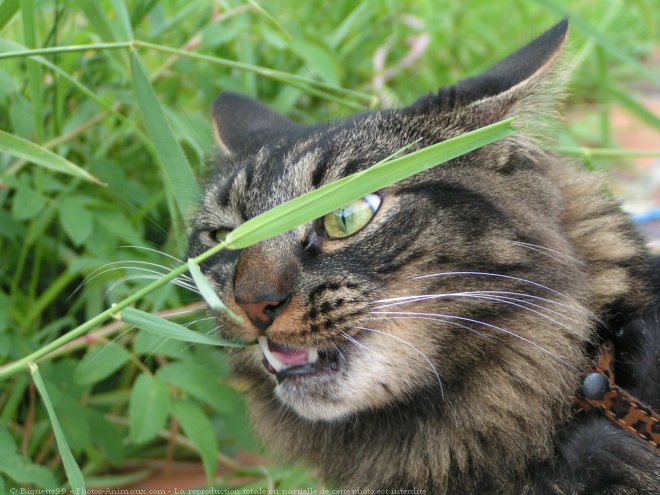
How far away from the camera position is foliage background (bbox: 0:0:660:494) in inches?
86.8

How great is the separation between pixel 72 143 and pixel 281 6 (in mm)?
1306

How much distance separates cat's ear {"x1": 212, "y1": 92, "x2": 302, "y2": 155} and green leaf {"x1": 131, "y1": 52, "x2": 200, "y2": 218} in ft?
0.65

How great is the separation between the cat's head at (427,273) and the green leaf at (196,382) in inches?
16.6

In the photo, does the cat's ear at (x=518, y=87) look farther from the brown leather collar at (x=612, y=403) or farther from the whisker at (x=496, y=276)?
the brown leather collar at (x=612, y=403)

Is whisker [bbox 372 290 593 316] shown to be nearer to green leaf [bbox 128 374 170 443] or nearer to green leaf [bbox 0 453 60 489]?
green leaf [bbox 128 374 170 443]

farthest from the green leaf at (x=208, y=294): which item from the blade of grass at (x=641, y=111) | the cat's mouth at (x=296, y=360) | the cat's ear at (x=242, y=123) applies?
the blade of grass at (x=641, y=111)

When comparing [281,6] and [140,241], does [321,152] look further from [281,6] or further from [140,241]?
[281,6]

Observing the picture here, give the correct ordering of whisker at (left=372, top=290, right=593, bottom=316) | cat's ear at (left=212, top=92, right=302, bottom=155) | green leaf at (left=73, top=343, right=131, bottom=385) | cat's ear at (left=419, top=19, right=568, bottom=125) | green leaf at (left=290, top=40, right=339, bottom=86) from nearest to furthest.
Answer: whisker at (left=372, top=290, right=593, bottom=316) → cat's ear at (left=419, top=19, right=568, bottom=125) → green leaf at (left=73, top=343, right=131, bottom=385) → cat's ear at (left=212, top=92, right=302, bottom=155) → green leaf at (left=290, top=40, right=339, bottom=86)

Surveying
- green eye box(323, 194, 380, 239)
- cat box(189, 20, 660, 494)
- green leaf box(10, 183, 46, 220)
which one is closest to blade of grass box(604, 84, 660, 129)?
cat box(189, 20, 660, 494)

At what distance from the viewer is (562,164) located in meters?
2.06

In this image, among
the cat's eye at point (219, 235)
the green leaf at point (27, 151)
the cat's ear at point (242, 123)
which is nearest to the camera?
→ the green leaf at point (27, 151)

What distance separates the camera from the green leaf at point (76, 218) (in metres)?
2.32

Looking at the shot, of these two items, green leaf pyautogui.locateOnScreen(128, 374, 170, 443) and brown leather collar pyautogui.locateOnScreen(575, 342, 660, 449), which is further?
green leaf pyautogui.locateOnScreen(128, 374, 170, 443)

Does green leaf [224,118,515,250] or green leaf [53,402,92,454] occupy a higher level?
green leaf [224,118,515,250]
